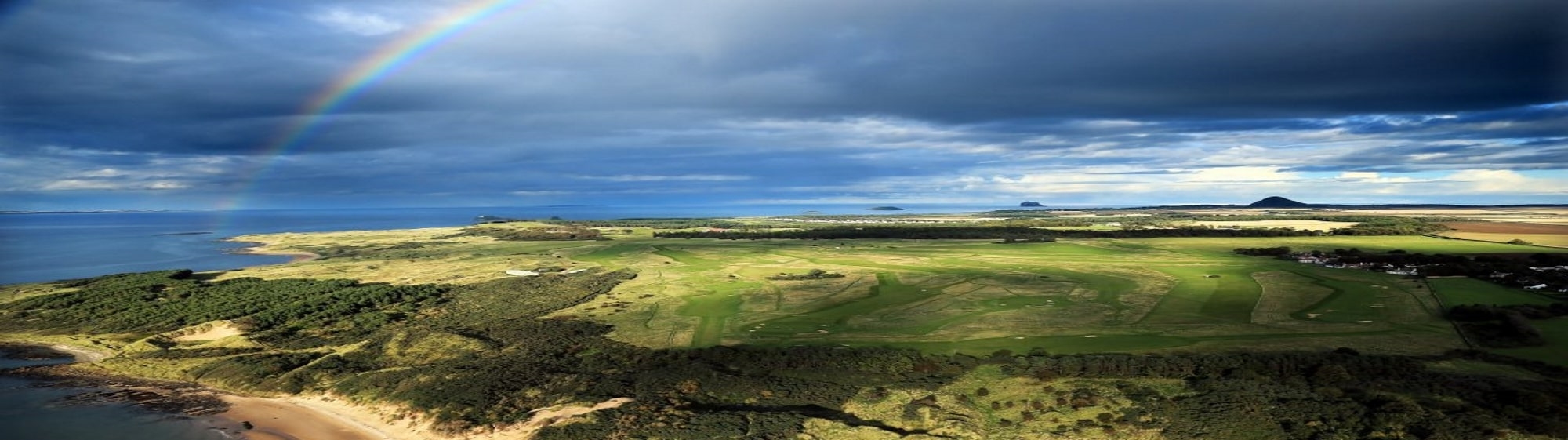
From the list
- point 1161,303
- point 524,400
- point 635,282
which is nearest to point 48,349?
point 524,400

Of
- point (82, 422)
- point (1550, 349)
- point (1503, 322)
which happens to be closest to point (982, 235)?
point (1503, 322)

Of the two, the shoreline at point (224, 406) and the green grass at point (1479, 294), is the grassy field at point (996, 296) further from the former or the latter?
the shoreline at point (224, 406)

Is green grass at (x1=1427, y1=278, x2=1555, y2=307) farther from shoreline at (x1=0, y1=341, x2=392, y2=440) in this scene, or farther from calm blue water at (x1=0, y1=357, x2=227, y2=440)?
calm blue water at (x1=0, y1=357, x2=227, y2=440)

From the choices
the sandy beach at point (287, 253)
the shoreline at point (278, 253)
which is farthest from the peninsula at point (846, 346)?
the sandy beach at point (287, 253)

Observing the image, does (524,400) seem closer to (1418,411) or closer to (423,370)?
(423,370)

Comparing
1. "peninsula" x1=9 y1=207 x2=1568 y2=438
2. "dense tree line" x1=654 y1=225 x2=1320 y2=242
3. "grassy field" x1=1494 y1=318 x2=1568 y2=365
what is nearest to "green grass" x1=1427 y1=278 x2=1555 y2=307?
"peninsula" x1=9 y1=207 x2=1568 y2=438
